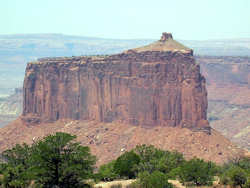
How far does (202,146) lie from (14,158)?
39.2 m

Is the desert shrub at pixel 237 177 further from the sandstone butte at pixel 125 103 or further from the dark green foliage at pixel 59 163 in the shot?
the sandstone butte at pixel 125 103

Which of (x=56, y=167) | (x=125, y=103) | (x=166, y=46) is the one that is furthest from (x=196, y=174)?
(x=125, y=103)

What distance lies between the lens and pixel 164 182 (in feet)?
164

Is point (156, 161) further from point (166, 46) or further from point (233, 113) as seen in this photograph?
point (233, 113)

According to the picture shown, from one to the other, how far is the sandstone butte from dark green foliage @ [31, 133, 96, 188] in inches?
1671

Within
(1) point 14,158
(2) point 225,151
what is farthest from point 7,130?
(1) point 14,158

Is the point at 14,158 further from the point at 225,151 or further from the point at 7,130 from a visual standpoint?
the point at 7,130

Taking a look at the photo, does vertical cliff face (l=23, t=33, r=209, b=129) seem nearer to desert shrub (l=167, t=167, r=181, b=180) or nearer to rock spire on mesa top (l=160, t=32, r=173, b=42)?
rock spire on mesa top (l=160, t=32, r=173, b=42)

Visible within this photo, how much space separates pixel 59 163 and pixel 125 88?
56302 millimetres

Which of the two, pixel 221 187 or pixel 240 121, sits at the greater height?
pixel 221 187

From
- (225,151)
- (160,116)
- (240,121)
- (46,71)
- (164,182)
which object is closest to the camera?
(164,182)

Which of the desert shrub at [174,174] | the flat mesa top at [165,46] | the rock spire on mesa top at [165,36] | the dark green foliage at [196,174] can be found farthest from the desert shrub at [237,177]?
the rock spire on mesa top at [165,36]

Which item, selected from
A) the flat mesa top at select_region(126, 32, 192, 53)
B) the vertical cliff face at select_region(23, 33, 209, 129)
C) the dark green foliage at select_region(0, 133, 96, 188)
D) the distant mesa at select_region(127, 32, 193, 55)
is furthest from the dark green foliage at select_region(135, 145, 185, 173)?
the flat mesa top at select_region(126, 32, 192, 53)

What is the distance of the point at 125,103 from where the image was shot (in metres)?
106
